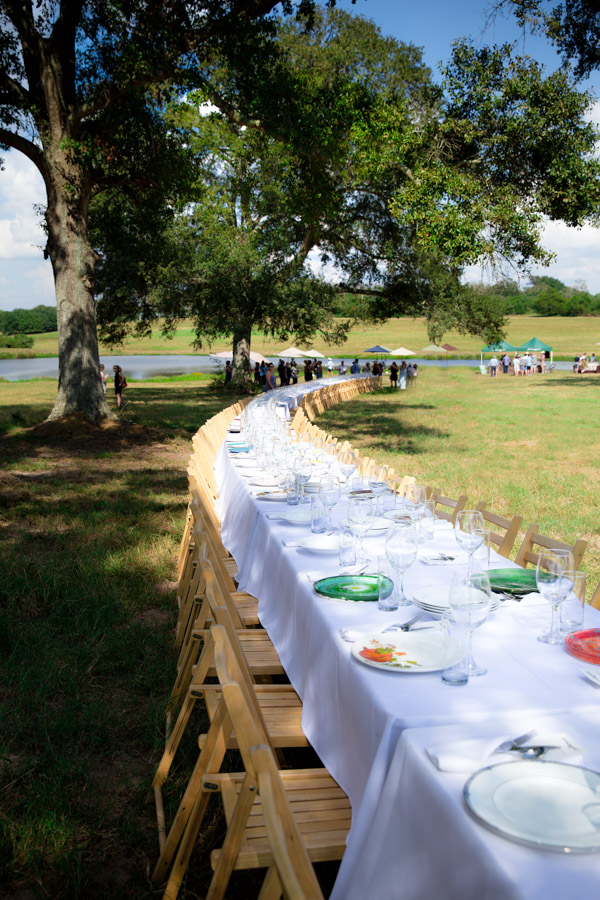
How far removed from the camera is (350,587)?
2943 millimetres

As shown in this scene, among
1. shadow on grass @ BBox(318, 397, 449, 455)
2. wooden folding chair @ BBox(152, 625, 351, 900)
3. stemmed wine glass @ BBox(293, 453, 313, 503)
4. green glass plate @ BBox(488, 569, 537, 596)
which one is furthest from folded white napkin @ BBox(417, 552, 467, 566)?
shadow on grass @ BBox(318, 397, 449, 455)

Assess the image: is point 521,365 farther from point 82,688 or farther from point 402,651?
point 402,651

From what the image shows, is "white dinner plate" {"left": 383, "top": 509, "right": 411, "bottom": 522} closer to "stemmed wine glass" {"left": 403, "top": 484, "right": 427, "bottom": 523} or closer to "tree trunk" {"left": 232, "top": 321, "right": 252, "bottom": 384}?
"stemmed wine glass" {"left": 403, "top": 484, "right": 427, "bottom": 523}

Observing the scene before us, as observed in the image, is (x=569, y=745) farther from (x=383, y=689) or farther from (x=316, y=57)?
(x=316, y=57)

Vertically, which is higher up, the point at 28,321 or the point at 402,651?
the point at 28,321

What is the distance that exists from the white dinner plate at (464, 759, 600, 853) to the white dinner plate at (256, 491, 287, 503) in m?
3.36

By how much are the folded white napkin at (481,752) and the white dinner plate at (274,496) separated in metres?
3.23

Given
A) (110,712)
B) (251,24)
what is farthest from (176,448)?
(110,712)

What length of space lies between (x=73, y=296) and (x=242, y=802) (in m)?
13.5

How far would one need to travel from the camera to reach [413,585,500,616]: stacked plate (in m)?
2.60

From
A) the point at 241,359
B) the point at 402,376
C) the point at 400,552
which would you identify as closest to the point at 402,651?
the point at 400,552

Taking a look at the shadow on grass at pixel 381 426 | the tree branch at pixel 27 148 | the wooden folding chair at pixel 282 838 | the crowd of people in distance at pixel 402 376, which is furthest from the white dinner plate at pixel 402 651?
the crowd of people in distance at pixel 402 376

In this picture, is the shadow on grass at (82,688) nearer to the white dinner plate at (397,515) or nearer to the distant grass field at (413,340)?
the white dinner plate at (397,515)

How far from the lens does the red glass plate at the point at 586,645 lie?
7.26 feet
